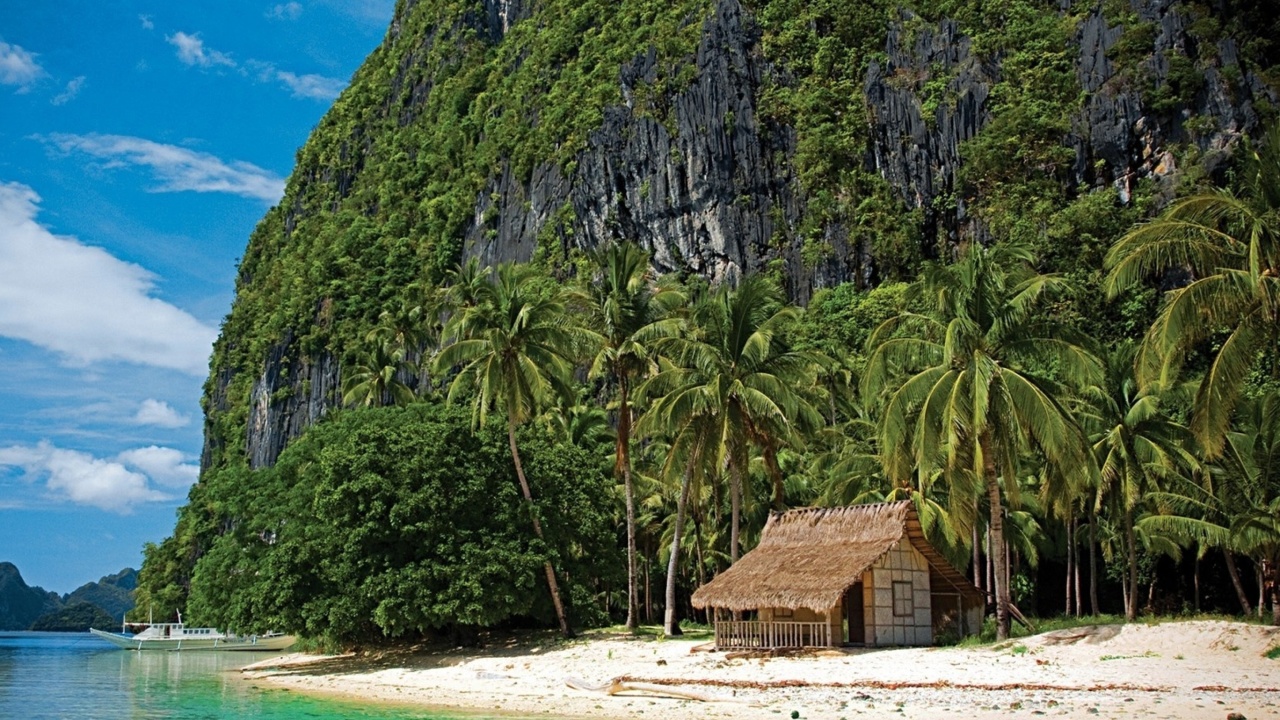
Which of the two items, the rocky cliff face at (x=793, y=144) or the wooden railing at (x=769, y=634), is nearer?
the wooden railing at (x=769, y=634)

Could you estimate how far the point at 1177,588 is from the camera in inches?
1521

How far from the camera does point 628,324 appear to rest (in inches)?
1144

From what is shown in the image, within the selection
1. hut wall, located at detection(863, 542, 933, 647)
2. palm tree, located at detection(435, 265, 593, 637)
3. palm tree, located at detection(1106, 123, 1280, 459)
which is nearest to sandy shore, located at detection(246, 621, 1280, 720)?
hut wall, located at detection(863, 542, 933, 647)

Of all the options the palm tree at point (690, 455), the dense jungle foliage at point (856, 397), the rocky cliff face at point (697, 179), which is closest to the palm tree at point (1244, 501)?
the dense jungle foliage at point (856, 397)

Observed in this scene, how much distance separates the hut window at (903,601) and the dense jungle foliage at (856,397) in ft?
6.61

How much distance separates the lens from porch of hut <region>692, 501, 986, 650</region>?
74.1ft

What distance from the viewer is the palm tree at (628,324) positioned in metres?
28.7

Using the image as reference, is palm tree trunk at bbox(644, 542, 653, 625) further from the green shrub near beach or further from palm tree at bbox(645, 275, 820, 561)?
palm tree at bbox(645, 275, 820, 561)

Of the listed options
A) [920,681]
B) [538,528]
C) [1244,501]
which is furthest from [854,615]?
[538,528]

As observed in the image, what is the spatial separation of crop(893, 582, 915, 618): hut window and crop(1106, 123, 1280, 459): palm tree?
800cm

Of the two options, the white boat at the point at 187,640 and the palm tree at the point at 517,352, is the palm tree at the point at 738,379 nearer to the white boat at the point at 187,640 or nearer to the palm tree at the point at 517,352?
the palm tree at the point at 517,352

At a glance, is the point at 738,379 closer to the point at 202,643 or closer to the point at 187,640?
the point at 202,643

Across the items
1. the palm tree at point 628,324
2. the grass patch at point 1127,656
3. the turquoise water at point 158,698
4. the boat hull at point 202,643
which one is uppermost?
the palm tree at point 628,324

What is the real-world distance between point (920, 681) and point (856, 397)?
99.1 feet
